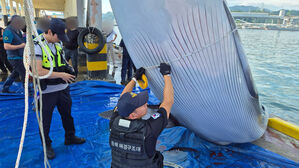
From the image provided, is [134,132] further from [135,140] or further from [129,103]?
[129,103]

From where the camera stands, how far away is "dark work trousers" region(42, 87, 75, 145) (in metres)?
1.99

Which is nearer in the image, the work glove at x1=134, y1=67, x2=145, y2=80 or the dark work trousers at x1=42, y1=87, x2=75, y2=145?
the work glove at x1=134, y1=67, x2=145, y2=80

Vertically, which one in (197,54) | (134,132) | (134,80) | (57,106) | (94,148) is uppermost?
(197,54)

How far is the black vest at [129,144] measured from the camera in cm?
128

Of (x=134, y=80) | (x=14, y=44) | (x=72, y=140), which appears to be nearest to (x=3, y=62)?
(x=14, y=44)

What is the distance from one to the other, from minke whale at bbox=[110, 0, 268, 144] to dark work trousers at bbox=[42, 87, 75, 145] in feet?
2.98

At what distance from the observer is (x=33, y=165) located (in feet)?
6.78

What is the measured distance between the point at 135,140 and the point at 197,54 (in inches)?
30.5

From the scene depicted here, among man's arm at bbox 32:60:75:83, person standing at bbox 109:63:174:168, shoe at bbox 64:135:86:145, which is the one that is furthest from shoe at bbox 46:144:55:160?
person standing at bbox 109:63:174:168

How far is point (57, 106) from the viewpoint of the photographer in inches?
85.8

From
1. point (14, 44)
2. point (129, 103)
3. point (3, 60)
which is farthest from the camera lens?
point (3, 60)

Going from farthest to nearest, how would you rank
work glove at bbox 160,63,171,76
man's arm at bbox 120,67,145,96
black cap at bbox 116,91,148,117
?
man's arm at bbox 120,67,145,96, work glove at bbox 160,63,171,76, black cap at bbox 116,91,148,117

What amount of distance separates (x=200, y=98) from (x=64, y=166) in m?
1.55

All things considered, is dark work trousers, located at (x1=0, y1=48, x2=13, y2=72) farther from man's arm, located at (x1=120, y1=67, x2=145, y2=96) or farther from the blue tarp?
man's arm, located at (x1=120, y1=67, x2=145, y2=96)
